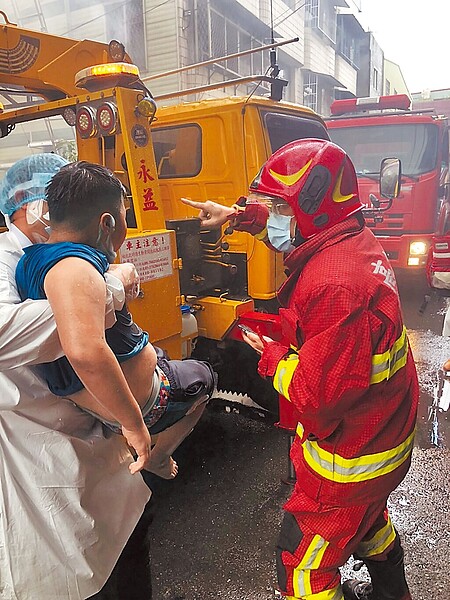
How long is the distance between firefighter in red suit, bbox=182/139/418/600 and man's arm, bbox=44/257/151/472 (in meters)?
0.60

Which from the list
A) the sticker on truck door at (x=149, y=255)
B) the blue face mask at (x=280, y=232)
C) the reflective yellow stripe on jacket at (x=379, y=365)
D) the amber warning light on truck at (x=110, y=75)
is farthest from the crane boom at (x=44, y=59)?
the reflective yellow stripe on jacket at (x=379, y=365)

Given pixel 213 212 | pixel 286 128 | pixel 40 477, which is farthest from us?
pixel 286 128

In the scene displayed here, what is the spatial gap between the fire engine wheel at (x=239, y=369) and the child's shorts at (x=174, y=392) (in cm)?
174

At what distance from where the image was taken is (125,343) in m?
1.53

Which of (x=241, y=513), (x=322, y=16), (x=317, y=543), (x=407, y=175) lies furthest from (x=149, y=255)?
(x=322, y=16)

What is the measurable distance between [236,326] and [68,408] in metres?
2.08

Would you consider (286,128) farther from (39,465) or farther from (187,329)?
(39,465)

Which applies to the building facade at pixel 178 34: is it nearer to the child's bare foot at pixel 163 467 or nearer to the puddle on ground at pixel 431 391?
the child's bare foot at pixel 163 467

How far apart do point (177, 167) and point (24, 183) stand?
2550mm

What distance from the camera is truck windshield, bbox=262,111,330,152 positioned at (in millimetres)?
3688

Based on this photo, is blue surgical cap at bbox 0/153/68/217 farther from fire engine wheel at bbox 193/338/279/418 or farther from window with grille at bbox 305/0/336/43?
window with grille at bbox 305/0/336/43

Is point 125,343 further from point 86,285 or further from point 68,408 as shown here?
point 86,285

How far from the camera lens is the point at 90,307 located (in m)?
1.20

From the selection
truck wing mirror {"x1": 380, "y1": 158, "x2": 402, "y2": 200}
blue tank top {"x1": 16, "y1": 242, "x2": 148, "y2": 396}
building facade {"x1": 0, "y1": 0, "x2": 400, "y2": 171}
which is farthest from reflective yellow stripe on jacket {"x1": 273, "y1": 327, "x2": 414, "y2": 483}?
truck wing mirror {"x1": 380, "y1": 158, "x2": 402, "y2": 200}
